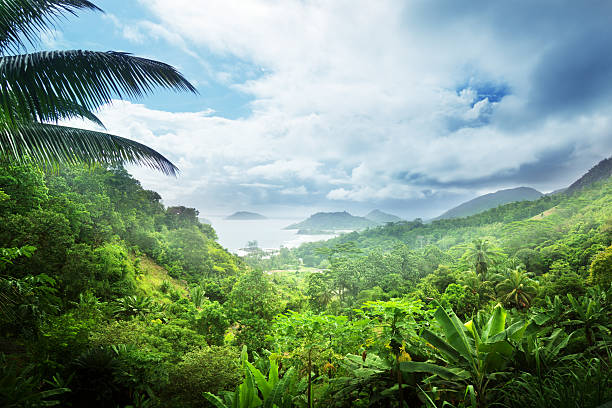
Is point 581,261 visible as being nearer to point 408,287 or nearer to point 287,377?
point 408,287

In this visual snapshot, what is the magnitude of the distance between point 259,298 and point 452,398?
7.56 metres

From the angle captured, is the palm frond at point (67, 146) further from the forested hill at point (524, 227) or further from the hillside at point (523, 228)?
the forested hill at point (524, 227)

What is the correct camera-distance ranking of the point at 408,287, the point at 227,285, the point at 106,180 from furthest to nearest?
1. the point at 408,287
2. the point at 106,180
3. the point at 227,285

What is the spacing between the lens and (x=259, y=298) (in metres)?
8.93

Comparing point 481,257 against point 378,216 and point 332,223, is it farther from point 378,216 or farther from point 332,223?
point 378,216

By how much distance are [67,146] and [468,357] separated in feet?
14.9

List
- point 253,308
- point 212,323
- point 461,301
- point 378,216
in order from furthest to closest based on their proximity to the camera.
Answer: point 378,216
point 461,301
point 253,308
point 212,323

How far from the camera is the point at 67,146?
120 inches

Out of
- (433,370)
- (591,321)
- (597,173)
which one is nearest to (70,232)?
(433,370)

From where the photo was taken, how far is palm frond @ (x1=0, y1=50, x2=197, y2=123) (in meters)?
2.20

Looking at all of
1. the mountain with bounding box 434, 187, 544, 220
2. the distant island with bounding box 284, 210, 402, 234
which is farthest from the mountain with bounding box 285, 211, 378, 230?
the mountain with bounding box 434, 187, 544, 220

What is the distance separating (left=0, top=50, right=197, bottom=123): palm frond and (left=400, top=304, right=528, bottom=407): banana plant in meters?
3.49

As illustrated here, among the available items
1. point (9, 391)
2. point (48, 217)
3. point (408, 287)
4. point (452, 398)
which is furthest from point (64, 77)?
point (408, 287)

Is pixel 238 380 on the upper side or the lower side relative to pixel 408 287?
upper
